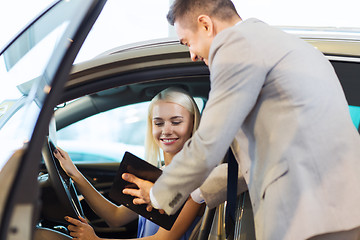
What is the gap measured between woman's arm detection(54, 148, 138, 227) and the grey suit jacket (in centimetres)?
83

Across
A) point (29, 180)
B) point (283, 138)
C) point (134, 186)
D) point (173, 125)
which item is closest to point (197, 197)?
point (134, 186)

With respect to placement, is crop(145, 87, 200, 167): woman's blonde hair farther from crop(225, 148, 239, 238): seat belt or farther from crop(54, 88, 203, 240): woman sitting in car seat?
crop(225, 148, 239, 238): seat belt

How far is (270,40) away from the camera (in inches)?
53.1

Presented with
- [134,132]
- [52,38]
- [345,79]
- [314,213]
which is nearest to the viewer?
[52,38]

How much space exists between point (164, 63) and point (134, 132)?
33.9 feet

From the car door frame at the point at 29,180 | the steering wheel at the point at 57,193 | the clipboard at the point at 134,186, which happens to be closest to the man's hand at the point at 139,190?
the clipboard at the point at 134,186

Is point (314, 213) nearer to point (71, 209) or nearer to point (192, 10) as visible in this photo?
point (192, 10)

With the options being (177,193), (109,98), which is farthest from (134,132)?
(177,193)

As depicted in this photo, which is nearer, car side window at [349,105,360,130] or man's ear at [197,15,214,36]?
man's ear at [197,15,214,36]

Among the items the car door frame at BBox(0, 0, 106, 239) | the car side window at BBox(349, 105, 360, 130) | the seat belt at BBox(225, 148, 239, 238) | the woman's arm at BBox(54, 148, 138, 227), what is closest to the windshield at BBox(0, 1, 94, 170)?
the car door frame at BBox(0, 0, 106, 239)

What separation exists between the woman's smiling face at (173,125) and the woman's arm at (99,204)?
40 cm

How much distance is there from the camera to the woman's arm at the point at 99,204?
2.08 metres

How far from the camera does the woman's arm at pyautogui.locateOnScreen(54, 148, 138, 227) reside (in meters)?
2.08

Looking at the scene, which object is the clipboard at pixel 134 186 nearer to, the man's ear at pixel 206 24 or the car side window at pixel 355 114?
the man's ear at pixel 206 24
